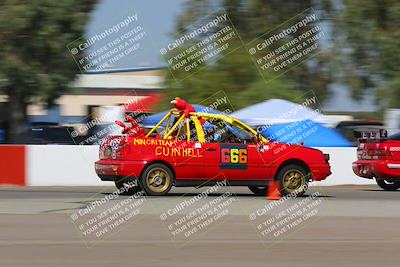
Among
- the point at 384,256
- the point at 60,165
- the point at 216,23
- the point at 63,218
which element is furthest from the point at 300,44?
the point at 384,256

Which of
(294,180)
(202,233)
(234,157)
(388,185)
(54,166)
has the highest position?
(54,166)

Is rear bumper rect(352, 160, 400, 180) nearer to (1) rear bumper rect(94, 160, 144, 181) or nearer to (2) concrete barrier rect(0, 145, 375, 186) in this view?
(1) rear bumper rect(94, 160, 144, 181)

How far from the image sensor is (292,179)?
16812 millimetres

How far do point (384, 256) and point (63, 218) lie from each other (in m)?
5.00

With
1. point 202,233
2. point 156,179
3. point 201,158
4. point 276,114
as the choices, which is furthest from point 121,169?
point 276,114

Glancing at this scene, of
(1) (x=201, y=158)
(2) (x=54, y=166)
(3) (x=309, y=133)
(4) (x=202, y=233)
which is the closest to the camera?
(4) (x=202, y=233)

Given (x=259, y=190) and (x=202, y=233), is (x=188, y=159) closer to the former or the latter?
(x=259, y=190)

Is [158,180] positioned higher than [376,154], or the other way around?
[158,180]

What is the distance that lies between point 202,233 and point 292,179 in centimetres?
629

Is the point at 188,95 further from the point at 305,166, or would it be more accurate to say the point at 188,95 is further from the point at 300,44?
the point at 305,166

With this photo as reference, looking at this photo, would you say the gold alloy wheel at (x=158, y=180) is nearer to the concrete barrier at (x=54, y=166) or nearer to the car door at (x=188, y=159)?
the car door at (x=188, y=159)

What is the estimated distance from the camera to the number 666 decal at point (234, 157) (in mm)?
16578

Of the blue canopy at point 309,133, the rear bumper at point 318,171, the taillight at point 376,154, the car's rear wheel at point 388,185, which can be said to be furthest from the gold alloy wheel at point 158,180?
the blue canopy at point 309,133

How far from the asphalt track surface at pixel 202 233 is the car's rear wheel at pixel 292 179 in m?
0.35
